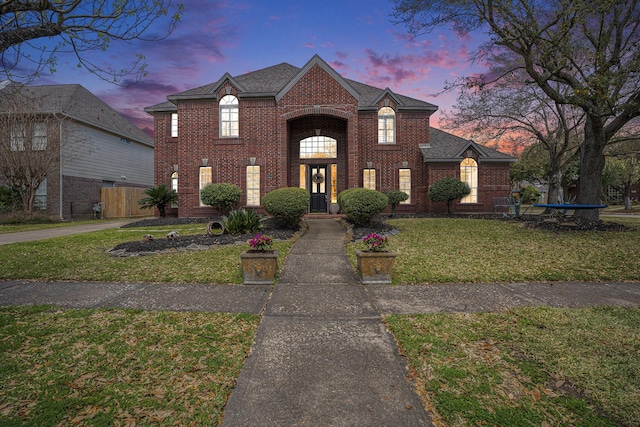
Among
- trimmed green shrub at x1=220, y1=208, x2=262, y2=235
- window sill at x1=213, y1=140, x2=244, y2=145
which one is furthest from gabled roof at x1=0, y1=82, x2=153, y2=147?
trimmed green shrub at x1=220, y1=208, x2=262, y2=235

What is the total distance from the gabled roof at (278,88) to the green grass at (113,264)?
1006 cm

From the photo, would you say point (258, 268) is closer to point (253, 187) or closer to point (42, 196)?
point (253, 187)

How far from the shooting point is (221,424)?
7.16 ft

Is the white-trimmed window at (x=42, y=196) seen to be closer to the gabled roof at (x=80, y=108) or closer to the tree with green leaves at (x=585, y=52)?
the gabled roof at (x=80, y=108)

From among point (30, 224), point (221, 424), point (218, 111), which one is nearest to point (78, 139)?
point (30, 224)

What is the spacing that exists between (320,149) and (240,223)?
8637 millimetres

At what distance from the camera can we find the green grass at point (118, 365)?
89.3 inches

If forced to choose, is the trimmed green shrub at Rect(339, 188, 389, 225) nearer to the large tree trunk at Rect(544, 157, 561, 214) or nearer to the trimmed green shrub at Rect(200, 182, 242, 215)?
the trimmed green shrub at Rect(200, 182, 242, 215)

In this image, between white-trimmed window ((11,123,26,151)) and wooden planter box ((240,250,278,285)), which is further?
white-trimmed window ((11,123,26,151))

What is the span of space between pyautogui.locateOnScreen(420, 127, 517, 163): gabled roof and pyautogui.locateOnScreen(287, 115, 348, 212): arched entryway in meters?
4.87

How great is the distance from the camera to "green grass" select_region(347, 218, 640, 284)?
586 cm

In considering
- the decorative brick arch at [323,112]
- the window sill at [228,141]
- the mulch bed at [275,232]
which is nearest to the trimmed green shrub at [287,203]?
the mulch bed at [275,232]

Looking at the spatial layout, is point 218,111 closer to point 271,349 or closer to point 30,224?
point 30,224

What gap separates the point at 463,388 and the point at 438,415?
0.43 m
